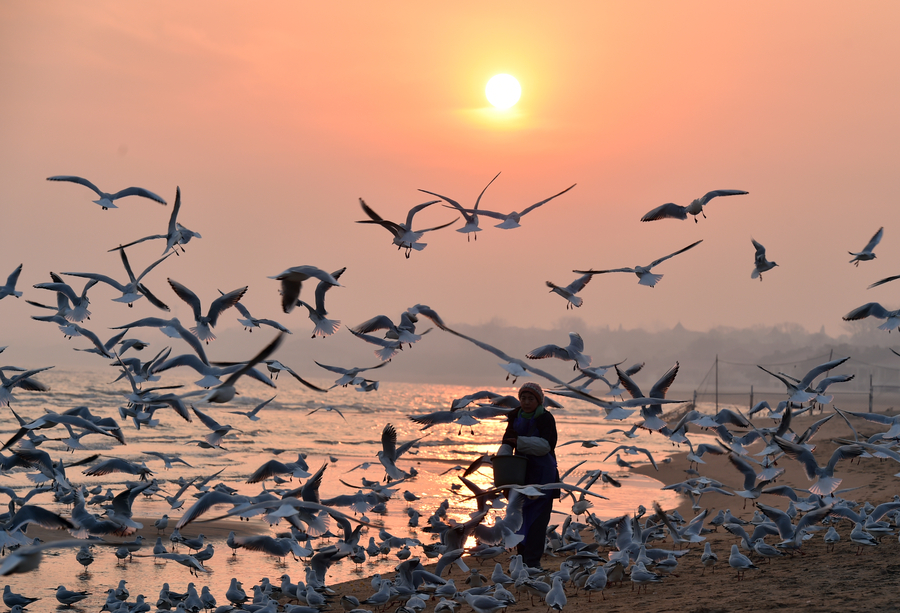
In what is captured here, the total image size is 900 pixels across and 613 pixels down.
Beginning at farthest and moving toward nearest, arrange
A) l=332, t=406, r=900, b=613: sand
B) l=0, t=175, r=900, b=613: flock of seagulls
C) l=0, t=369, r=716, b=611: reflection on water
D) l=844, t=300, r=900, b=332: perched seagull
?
1. l=844, t=300, r=900, b=332: perched seagull
2. l=0, t=369, r=716, b=611: reflection on water
3. l=0, t=175, r=900, b=613: flock of seagulls
4. l=332, t=406, r=900, b=613: sand

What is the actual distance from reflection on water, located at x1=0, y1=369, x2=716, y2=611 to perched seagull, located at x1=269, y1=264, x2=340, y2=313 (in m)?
2.83

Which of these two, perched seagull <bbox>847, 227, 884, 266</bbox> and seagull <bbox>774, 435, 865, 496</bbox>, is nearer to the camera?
seagull <bbox>774, 435, 865, 496</bbox>

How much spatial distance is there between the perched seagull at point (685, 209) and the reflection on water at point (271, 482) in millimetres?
5379

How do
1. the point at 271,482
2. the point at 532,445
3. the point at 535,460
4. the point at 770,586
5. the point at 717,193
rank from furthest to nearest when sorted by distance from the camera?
the point at 271,482
the point at 717,193
the point at 535,460
the point at 532,445
the point at 770,586

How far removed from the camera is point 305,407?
5503 centimetres

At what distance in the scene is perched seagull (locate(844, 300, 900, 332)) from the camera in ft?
37.1

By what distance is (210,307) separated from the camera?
10789mm

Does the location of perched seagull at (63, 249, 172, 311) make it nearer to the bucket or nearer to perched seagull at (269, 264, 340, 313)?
perched seagull at (269, 264, 340, 313)

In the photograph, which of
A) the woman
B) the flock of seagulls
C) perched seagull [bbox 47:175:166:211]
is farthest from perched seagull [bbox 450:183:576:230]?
perched seagull [bbox 47:175:166:211]

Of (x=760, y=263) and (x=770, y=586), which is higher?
(x=760, y=263)

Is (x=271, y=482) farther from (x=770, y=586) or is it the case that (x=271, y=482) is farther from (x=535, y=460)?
(x=770, y=586)

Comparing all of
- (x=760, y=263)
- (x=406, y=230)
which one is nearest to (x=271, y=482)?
(x=406, y=230)

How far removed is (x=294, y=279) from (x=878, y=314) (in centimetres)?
903

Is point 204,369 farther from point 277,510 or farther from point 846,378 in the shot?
point 846,378
